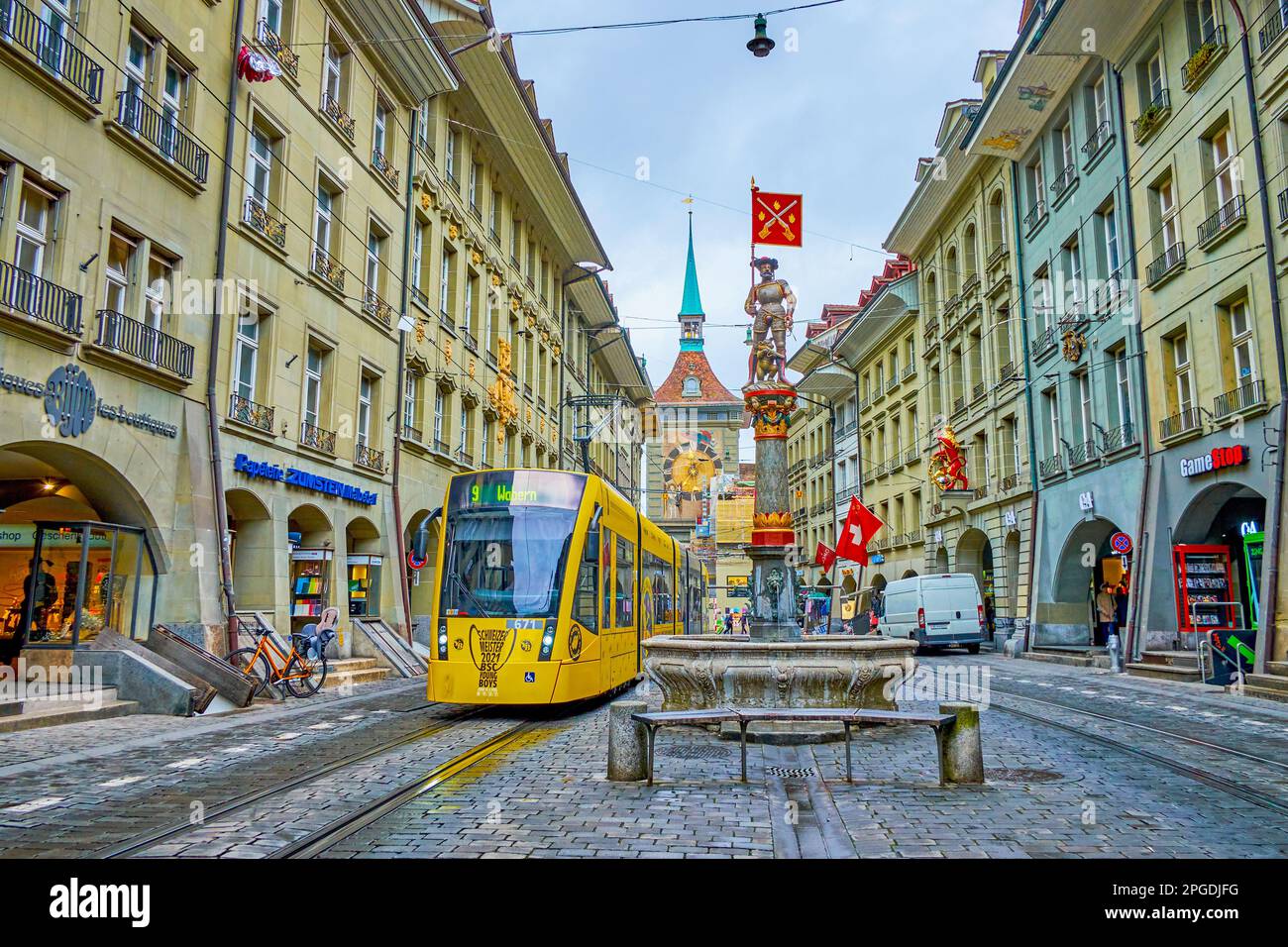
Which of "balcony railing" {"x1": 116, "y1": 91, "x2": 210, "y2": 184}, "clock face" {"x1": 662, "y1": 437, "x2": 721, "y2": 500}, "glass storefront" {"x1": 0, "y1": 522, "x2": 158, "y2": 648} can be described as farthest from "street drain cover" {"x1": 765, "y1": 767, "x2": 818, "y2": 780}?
"clock face" {"x1": 662, "y1": 437, "x2": 721, "y2": 500}

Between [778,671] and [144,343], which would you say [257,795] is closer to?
[778,671]

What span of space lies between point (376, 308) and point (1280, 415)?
18.1m

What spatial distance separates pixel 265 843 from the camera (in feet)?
18.1

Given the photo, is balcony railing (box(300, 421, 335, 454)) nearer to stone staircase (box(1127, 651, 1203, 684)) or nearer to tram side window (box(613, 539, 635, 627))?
tram side window (box(613, 539, 635, 627))

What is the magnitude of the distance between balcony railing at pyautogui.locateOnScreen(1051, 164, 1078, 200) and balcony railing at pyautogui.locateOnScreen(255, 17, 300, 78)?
19.0m

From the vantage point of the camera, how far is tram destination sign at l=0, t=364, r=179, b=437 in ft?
37.7

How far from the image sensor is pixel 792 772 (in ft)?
27.4

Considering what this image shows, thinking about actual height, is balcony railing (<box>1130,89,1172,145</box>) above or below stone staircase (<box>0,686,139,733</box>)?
above

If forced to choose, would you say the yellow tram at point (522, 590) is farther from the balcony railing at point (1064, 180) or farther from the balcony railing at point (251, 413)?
the balcony railing at point (1064, 180)

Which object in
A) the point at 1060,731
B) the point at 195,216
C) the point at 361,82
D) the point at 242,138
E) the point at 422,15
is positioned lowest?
the point at 1060,731
